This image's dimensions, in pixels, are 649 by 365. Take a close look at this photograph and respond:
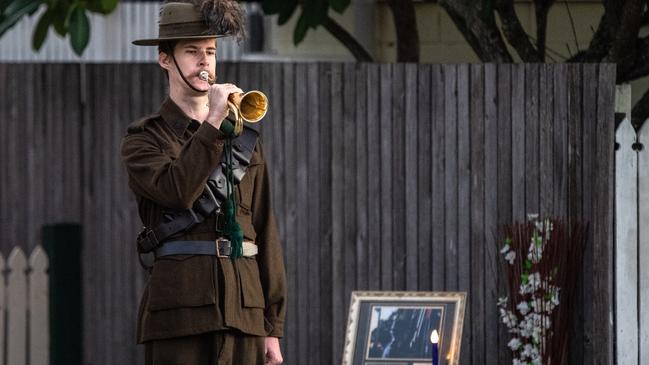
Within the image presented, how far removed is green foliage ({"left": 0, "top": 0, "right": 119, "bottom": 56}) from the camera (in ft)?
25.0

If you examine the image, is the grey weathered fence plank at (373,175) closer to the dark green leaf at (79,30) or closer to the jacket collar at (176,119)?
the dark green leaf at (79,30)

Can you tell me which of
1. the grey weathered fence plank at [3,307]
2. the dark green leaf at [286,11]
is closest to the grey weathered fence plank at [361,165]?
the dark green leaf at [286,11]

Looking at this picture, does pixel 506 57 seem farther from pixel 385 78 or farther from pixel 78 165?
pixel 78 165

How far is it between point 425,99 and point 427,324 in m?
1.30

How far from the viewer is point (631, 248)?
7484 millimetres

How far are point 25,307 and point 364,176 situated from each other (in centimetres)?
207

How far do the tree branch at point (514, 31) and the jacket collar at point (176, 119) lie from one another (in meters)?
3.96

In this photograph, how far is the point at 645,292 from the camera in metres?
7.49

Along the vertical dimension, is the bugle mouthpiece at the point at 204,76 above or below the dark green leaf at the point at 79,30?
below

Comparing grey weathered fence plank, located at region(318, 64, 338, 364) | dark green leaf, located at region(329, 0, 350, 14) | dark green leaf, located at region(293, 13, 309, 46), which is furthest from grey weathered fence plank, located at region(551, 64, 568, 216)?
dark green leaf, located at region(293, 13, 309, 46)

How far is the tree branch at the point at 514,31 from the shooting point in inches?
336

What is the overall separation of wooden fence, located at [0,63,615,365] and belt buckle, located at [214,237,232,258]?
2.90 metres

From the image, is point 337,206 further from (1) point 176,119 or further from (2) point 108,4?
(1) point 176,119

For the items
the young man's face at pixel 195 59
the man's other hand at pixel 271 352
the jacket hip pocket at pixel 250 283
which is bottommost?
the man's other hand at pixel 271 352
